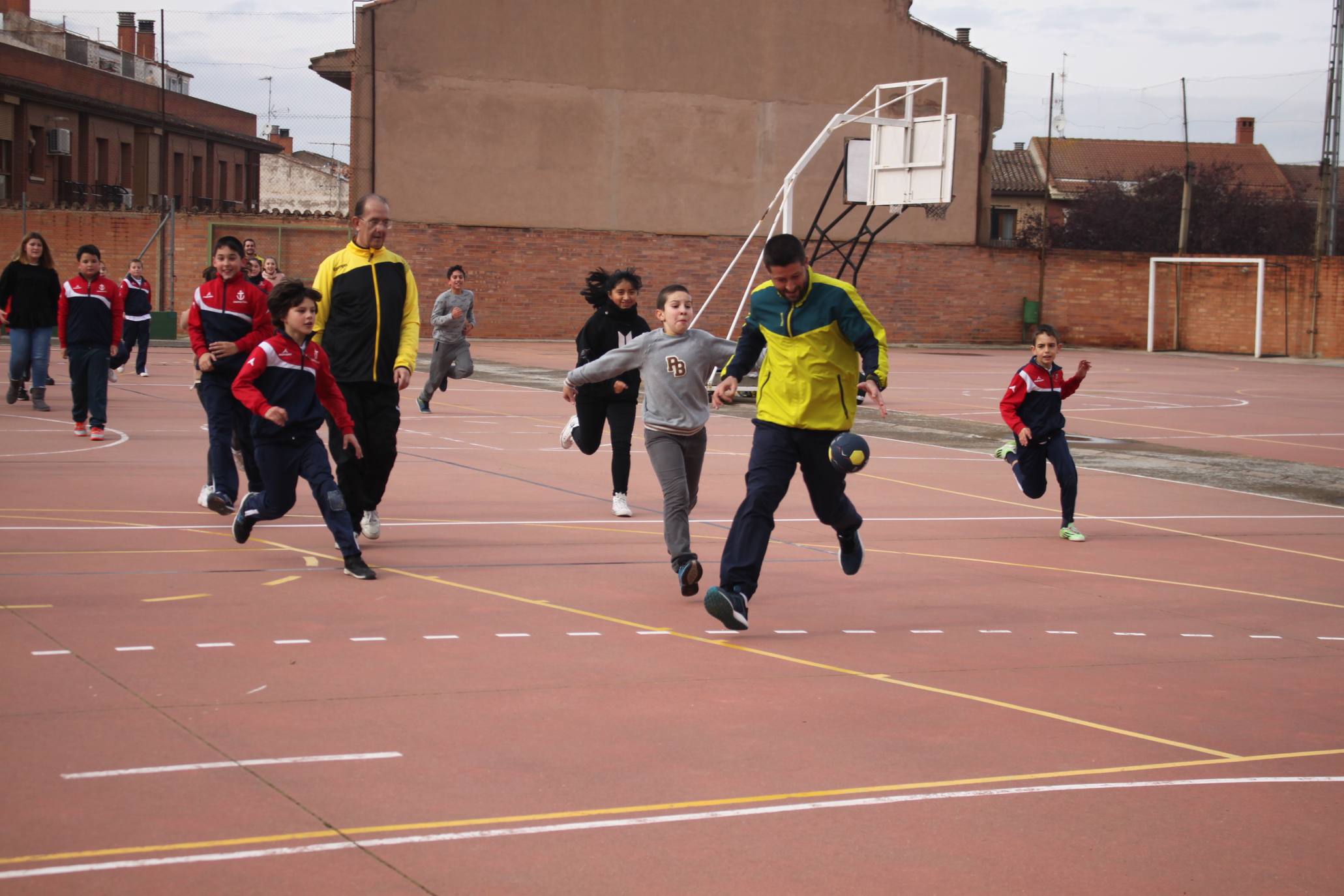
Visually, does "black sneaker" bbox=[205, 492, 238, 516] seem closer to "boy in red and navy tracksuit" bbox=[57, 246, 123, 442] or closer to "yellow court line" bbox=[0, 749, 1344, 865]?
"boy in red and navy tracksuit" bbox=[57, 246, 123, 442]

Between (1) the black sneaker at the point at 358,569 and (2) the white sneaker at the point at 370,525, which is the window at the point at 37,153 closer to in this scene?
(2) the white sneaker at the point at 370,525

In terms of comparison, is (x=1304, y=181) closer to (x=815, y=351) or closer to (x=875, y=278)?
(x=875, y=278)

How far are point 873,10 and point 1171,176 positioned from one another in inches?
891

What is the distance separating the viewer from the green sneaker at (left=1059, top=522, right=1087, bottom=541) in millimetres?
10352

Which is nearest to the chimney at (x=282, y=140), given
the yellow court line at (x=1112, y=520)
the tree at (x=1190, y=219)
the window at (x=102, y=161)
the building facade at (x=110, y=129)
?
the building facade at (x=110, y=129)

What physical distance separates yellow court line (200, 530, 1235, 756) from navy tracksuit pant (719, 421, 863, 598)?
0.38 meters

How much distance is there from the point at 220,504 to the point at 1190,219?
56.6 meters

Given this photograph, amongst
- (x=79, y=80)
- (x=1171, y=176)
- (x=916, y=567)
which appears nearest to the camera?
(x=916, y=567)

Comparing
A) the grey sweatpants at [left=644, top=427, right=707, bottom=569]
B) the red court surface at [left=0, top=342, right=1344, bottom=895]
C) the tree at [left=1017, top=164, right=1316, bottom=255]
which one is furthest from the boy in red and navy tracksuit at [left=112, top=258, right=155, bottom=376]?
the tree at [left=1017, top=164, right=1316, bottom=255]

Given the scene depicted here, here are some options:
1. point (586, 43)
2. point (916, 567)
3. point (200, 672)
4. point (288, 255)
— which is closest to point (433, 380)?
point (916, 567)

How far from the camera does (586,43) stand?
4053cm

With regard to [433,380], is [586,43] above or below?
above

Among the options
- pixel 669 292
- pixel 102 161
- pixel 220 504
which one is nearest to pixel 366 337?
pixel 669 292

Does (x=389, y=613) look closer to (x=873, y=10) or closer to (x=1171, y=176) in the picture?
(x=873, y=10)
